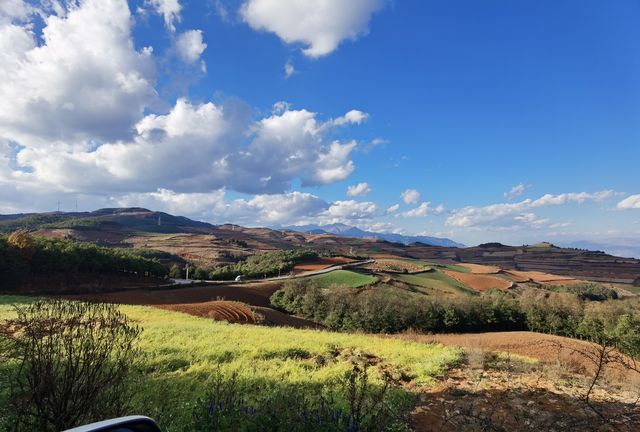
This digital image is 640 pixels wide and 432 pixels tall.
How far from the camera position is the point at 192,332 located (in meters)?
17.1

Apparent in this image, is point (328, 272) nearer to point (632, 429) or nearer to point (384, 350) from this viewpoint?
point (384, 350)

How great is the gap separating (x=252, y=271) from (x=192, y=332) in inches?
1908

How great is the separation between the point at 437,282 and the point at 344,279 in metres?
18.1

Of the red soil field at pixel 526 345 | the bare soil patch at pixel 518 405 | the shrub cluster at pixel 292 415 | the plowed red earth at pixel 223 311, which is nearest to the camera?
the shrub cluster at pixel 292 415

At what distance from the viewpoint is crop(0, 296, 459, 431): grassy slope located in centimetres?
770

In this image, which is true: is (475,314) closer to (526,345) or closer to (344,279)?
(526,345)

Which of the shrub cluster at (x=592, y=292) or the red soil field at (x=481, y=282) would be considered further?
the red soil field at (x=481, y=282)

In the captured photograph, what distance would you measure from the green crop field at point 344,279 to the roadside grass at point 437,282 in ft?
23.3

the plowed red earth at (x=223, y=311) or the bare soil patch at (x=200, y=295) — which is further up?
the plowed red earth at (x=223, y=311)

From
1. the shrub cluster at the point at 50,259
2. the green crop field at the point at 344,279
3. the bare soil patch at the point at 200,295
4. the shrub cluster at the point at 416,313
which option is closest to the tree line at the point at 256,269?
the green crop field at the point at 344,279

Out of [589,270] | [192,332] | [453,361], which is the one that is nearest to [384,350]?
[453,361]

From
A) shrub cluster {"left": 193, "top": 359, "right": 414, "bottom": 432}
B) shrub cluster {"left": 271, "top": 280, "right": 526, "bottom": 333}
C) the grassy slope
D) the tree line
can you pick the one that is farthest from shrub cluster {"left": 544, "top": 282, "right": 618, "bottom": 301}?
shrub cluster {"left": 193, "top": 359, "right": 414, "bottom": 432}

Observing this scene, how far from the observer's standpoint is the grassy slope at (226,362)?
7695 mm

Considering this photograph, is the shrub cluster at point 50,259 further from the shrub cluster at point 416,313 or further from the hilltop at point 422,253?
the hilltop at point 422,253
